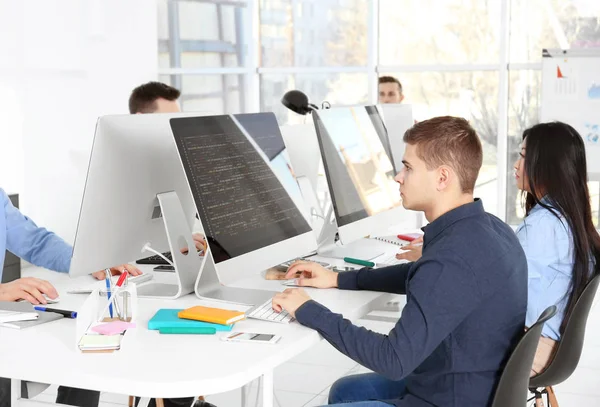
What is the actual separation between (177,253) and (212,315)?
415mm

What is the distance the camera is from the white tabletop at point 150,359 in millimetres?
1645

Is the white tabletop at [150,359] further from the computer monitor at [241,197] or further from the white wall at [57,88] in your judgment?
the white wall at [57,88]

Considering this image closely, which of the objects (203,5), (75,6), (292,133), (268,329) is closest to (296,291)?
(268,329)

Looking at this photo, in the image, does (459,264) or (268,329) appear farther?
(268,329)

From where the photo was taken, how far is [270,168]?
8.43 feet

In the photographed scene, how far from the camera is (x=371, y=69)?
8.30 meters

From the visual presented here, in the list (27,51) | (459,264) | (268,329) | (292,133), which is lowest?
(268,329)

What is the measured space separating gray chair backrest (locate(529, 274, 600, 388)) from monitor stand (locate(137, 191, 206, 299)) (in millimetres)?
1058

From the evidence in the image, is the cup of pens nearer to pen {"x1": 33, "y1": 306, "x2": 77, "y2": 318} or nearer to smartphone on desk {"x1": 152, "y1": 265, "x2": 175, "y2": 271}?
pen {"x1": 33, "y1": 306, "x2": 77, "y2": 318}

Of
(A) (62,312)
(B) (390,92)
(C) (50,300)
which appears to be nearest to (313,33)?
(B) (390,92)

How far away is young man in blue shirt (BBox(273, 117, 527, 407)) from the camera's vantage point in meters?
1.80

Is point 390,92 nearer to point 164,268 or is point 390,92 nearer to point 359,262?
point 359,262

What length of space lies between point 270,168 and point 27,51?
14.2ft

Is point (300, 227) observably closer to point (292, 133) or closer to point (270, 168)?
point (270, 168)
